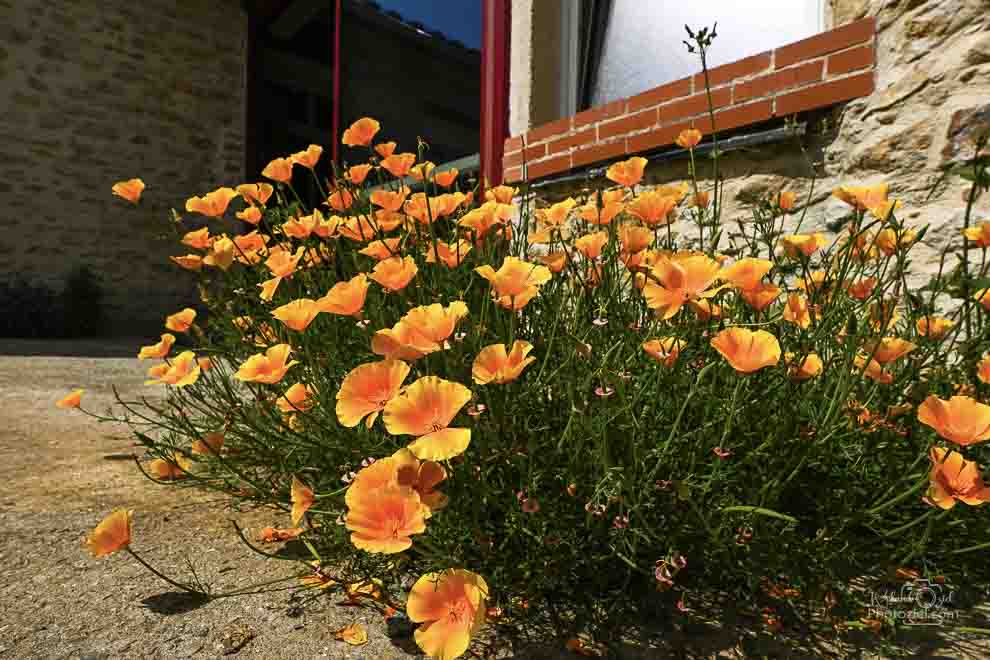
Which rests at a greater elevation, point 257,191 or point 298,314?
point 257,191

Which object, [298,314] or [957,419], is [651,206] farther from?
Result: [298,314]

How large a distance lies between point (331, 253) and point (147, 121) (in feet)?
22.1

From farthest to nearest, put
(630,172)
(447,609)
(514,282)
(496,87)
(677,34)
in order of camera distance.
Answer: (496,87), (677,34), (630,172), (514,282), (447,609)

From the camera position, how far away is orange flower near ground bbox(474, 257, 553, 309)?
0.98 meters

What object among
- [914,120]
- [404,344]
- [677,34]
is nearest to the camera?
[404,344]

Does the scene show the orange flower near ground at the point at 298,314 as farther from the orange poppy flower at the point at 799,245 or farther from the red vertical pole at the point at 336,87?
the red vertical pole at the point at 336,87

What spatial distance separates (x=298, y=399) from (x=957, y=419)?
1.09 metres

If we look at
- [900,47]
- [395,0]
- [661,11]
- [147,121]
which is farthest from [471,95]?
[147,121]

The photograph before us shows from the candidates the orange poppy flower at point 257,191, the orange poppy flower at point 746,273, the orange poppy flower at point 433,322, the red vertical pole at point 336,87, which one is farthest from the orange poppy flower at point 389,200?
the red vertical pole at point 336,87

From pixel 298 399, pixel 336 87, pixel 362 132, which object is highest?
pixel 336 87

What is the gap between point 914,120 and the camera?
1947mm

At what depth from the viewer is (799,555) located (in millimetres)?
1041

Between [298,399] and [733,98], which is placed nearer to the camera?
[298,399]

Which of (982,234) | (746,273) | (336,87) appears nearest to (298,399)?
(746,273)
